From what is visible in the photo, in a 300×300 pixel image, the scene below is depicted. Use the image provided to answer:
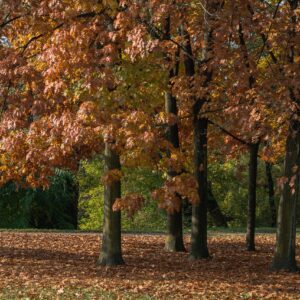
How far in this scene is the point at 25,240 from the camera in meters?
21.2

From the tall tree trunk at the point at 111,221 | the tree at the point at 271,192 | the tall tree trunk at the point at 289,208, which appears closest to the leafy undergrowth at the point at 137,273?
the tall tree trunk at the point at 111,221

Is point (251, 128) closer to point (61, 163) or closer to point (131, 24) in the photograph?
point (131, 24)

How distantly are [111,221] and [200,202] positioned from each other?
8.34 ft

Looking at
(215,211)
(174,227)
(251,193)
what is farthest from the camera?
(215,211)

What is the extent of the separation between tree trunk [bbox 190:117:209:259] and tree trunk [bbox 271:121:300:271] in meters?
2.39

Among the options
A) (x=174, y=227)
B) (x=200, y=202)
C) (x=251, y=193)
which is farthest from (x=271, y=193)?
(x=200, y=202)

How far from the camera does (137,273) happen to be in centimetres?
1457

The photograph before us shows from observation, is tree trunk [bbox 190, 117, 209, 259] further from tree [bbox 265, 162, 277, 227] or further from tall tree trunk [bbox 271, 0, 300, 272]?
tree [bbox 265, 162, 277, 227]

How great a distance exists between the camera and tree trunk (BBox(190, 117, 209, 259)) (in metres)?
16.7

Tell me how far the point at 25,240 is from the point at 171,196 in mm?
9017

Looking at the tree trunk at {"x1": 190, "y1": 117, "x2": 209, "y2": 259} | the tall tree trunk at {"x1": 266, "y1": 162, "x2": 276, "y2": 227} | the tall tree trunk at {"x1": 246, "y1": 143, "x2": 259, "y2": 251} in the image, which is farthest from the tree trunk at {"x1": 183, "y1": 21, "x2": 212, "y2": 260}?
the tall tree trunk at {"x1": 266, "y1": 162, "x2": 276, "y2": 227}

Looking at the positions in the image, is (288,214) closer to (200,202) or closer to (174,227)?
(200,202)

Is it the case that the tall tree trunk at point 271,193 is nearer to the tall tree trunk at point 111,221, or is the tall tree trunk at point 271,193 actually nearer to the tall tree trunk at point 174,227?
the tall tree trunk at point 174,227

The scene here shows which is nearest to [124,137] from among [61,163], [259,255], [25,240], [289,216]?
[61,163]
